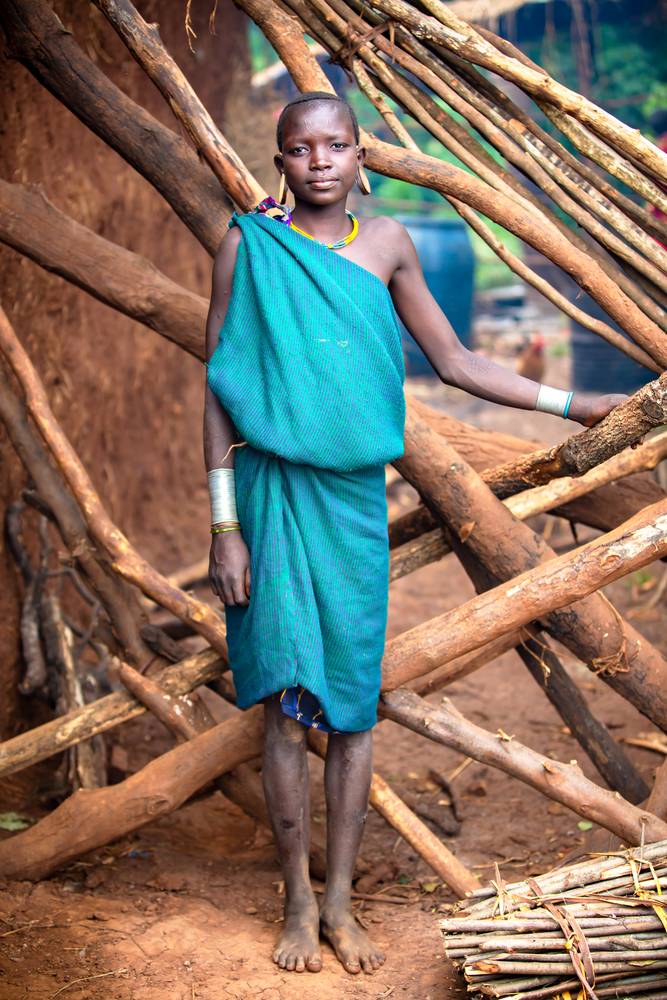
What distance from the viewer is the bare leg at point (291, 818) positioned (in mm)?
2330

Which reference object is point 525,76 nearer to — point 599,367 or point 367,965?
point 367,965

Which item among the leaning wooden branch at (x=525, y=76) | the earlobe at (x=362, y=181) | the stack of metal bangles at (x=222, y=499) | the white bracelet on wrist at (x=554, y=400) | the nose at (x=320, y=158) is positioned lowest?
the stack of metal bangles at (x=222, y=499)

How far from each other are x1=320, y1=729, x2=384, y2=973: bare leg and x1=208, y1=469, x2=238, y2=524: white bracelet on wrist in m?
0.58

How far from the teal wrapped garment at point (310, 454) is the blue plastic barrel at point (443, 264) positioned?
7955 millimetres

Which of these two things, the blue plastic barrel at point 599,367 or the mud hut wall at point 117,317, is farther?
the blue plastic barrel at point 599,367

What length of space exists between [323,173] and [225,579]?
0.89 metres

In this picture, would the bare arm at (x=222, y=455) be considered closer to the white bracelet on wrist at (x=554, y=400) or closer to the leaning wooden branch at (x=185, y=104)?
the leaning wooden branch at (x=185, y=104)

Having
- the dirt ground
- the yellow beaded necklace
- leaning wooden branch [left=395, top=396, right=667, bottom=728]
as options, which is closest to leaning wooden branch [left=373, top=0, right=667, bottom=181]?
the yellow beaded necklace

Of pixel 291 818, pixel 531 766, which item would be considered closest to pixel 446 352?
pixel 531 766

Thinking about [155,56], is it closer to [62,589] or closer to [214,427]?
[214,427]

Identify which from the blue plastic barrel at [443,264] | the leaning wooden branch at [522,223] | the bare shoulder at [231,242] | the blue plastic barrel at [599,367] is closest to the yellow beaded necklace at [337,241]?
the bare shoulder at [231,242]

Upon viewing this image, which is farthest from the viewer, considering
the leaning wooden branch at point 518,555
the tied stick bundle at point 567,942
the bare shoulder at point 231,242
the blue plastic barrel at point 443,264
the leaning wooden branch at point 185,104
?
the blue plastic barrel at point 443,264

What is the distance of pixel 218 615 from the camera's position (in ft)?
9.09

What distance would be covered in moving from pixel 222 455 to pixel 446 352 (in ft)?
1.86
